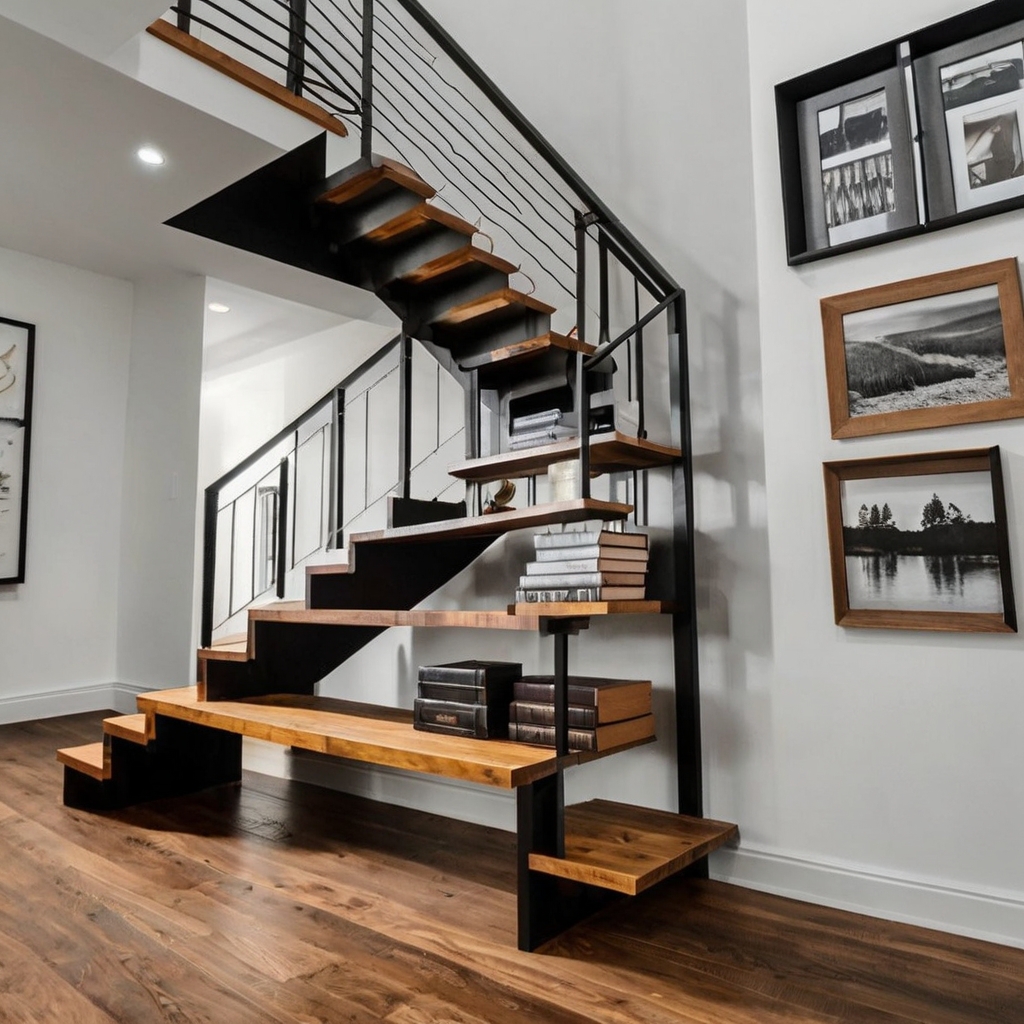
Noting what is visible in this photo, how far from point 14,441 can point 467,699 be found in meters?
3.60

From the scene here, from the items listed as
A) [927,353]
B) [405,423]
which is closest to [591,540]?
[927,353]

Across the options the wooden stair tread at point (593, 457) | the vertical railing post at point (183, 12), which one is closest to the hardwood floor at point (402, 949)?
the wooden stair tread at point (593, 457)

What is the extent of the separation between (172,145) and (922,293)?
2.56 meters

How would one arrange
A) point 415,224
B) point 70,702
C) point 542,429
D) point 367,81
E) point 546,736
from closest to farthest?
point 546,736 → point 542,429 → point 415,224 → point 367,81 → point 70,702

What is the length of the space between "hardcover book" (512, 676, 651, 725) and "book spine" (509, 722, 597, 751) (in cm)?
5

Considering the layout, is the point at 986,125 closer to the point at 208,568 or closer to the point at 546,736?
the point at 546,736

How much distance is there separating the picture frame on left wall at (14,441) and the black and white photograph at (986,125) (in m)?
4.66

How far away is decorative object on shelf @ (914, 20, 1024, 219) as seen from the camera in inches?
80.8

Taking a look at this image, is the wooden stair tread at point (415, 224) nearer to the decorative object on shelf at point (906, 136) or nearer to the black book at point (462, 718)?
the decorative object on shelf at point (906, 136)

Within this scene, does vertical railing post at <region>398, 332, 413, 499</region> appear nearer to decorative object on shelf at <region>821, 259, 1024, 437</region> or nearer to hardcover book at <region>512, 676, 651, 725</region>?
hardcover book at <region>512, 676, 651, 725</region>

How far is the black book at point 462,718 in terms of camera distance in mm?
2287

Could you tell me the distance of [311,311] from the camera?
532 centimetres

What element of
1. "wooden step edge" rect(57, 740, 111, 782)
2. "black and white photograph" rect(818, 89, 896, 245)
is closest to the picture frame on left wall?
"wooden step edge" rect(57, 740, 111, 782)

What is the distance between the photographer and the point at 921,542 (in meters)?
2.08
